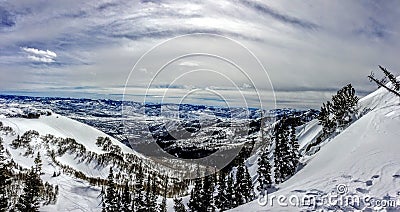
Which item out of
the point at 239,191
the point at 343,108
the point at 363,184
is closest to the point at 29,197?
the point at 239,191

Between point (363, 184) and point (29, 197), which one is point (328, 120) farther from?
point (29, 197)

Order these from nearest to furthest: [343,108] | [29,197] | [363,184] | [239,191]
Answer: [363,184], [29,197], [239,191], [343,108]

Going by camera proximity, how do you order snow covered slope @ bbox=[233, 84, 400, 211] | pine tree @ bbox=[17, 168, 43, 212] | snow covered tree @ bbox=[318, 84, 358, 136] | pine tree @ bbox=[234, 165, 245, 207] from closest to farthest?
snow covered slope @ bbox=[233, 84, 400, 211] < pine tree @ bbox=[17, 168, 43, 212] < pine tree @ bbox=[234, 165, 245, 207] < snow covered tree @ bbox=[318, 84, 358, 136]

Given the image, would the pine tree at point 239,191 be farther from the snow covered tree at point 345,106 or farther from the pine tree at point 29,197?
the pine tree at point 29,197

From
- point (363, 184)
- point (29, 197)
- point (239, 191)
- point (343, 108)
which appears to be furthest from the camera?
point (343, 108)

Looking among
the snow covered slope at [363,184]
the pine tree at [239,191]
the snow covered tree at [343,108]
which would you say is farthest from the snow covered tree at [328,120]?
the snow covered slope at [363,184]

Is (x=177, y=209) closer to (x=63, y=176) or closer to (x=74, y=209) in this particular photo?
(x=74, y=209)

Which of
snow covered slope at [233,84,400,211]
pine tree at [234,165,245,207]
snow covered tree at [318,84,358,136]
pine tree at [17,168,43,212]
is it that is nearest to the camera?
snow covered slope at [233,84,400,211]

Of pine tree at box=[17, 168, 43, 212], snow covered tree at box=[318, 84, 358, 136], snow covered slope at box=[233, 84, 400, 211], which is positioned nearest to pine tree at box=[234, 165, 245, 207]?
snow covered tree at box=[318, 84, 358, 136]

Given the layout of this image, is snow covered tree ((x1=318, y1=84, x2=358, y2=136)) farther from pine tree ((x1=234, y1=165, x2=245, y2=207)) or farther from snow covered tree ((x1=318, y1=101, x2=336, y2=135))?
pine tree ((x1=234, y1=165, x2=245, y2=207))

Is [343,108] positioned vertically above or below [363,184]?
above

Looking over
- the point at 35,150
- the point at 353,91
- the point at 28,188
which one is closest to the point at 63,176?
the point at 35,150

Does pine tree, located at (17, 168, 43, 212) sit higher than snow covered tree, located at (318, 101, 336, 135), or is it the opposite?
snow covered tree, located at (318, 101, 336, 135)
